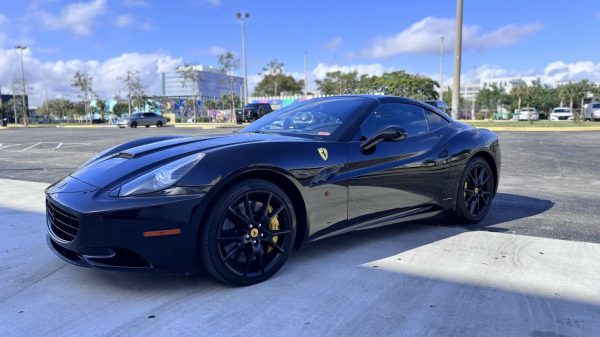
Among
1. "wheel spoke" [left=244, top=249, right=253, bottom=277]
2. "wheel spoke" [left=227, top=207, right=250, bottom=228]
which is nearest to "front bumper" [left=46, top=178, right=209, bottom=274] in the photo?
"wheel spoke" [left=227, top=207, right=250, bottom=228]

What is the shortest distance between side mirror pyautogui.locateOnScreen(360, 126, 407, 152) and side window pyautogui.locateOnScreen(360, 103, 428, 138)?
0.35 feet

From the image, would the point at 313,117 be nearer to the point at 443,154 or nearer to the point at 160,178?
the point at 443,154

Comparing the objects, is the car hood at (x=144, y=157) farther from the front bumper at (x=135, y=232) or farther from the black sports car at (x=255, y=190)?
the front bumper at (x=135, y=232)

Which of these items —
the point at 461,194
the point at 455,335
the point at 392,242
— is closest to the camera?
the point at 455,335

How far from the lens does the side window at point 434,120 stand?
447 centimetres

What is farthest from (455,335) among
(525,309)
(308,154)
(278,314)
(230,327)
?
(308,154)

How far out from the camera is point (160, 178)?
2822 millimetres

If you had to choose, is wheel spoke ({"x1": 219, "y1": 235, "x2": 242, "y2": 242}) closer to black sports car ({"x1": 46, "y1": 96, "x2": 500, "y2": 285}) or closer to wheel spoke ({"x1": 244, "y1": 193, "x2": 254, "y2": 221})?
black sports car ({"x1": 46, "y1": 96, "x2": 500, "y2": 285})

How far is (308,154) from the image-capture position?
3.32 metres

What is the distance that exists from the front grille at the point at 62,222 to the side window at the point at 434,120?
10.3ft

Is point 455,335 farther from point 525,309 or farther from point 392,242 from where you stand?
point 392,242

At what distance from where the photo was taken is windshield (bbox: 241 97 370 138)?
12.3 feet

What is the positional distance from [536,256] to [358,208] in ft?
4.87

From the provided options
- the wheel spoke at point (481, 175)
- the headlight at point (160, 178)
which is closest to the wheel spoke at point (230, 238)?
the headlight at point (160, 178)
